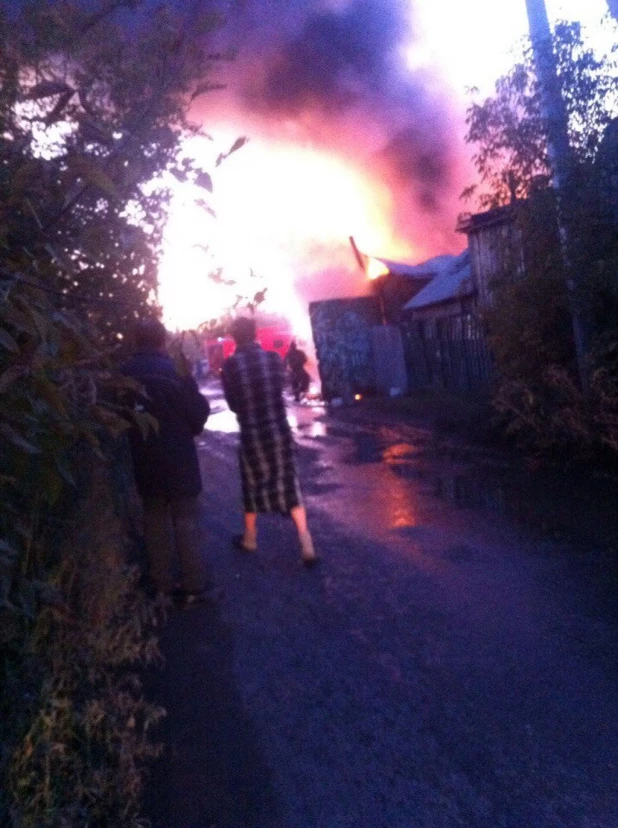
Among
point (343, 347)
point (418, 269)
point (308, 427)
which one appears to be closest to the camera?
point (308, 427)

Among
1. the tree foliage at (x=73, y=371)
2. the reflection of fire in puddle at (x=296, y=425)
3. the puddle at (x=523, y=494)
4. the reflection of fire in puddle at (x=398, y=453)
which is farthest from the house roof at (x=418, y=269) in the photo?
the tree foliage at (x=73, y=371)

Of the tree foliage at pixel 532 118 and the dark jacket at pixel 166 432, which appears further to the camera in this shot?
the tree foliage at pixel 532 118

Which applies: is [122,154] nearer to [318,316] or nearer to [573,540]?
[573,540]

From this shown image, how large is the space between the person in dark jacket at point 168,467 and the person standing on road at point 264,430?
836 mm

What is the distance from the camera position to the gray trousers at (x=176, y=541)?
253 inches

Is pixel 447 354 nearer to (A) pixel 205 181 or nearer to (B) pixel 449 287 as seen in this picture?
(B) pixel 449 287

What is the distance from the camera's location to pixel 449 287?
73.4 ft

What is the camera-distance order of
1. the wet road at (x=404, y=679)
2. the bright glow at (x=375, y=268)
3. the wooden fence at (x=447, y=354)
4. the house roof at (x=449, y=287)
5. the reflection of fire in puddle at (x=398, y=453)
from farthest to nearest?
the bright glow at (x=375, y=268) < the house roof at (x=449, y=287) < the wooden fence at (x=447, y=354) < the reflection of fire in puddle at (x=398, y=453) < the wet road at (x=404, y=679)

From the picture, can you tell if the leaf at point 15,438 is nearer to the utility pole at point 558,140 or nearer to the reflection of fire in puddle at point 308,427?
the utility pole at point 558,140

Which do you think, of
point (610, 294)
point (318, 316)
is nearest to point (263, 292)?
point (610, 294)

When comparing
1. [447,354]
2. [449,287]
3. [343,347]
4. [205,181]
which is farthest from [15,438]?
[343,347]

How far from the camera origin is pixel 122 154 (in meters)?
4.32

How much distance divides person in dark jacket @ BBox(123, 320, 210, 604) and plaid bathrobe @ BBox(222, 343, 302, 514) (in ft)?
2.74

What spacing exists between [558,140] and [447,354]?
974cm
